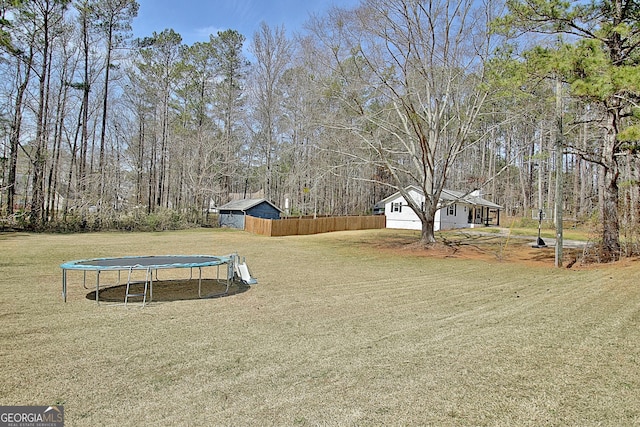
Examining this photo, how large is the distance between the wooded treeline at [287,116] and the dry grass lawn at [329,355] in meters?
5.61

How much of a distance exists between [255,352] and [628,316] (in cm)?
517

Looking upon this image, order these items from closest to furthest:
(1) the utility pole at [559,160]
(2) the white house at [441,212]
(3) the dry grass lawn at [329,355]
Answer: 1. (3) the dry grass lawn at [329,355]
2. (1) the utility pole at [559,160]
3. (2) the white house at [441,212]

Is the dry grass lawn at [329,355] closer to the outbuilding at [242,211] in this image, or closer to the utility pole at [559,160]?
the utility pole at [559,160]

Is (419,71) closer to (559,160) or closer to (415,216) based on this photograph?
(559,160)

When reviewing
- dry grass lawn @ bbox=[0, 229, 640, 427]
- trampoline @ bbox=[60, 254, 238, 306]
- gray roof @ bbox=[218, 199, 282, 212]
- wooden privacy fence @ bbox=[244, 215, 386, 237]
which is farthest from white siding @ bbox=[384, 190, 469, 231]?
trampoline @ bbox=[60, 254, 238, 306]

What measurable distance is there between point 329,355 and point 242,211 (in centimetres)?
2436

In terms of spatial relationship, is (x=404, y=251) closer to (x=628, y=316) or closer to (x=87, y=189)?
(x=628, y=316)

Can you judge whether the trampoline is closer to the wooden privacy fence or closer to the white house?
the wooden privacy fence

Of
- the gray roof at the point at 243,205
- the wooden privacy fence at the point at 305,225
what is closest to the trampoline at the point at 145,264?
the wooden privacy fence at the point at 305,225

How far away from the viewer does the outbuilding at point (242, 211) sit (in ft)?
90.3

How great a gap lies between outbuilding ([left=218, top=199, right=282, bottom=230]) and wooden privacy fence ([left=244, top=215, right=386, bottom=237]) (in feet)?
2.53

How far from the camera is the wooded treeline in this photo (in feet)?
42.0

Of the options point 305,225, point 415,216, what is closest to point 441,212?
point 415,216

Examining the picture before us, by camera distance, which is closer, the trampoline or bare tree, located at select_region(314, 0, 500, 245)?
the trampoline
